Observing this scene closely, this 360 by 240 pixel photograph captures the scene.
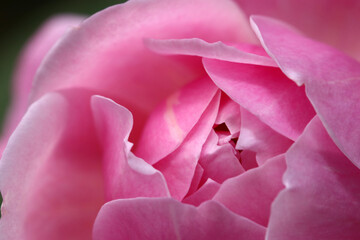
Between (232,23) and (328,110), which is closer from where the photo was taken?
(328,110)

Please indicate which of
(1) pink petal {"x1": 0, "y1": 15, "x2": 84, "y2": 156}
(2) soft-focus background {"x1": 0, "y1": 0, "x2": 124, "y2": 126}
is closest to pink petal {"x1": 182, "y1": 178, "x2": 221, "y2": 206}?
(1) pink petal {"x1": 0, "y1": 15, "x2": 84, "y2": 156}

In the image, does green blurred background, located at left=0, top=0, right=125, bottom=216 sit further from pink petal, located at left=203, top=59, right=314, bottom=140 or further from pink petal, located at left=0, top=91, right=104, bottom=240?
pink petal, located at left=203, top=59, right=314, bottom=140

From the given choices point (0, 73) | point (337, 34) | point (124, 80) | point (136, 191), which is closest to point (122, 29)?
point (124, 80)

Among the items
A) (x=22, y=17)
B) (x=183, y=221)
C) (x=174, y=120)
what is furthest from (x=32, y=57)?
(x=183, y=221)

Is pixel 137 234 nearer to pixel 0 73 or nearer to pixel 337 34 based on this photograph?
pixel 337 34

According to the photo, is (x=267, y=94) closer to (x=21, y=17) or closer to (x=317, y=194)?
(x=317, y=194)
